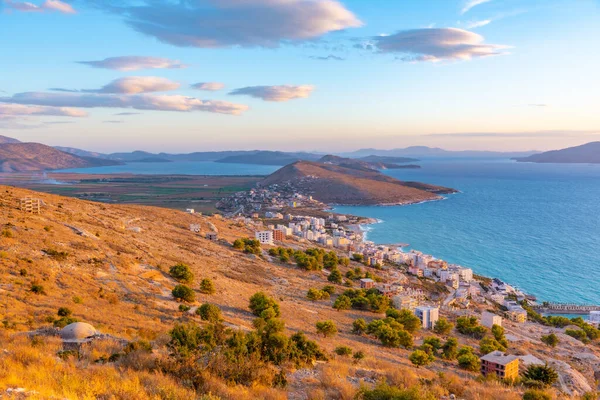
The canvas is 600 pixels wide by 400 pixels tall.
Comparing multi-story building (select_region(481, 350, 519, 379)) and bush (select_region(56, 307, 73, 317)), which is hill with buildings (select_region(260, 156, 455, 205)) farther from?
bush (select_region(56, 307, 73, 317))

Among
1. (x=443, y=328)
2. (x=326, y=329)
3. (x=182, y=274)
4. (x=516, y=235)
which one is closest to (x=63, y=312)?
(x=182, y=274)

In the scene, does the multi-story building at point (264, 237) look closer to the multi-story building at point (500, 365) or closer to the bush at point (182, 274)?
the bush at point (182, 274)

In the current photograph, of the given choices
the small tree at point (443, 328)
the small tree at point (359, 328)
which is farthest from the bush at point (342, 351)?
the small tree at point (443, 328)

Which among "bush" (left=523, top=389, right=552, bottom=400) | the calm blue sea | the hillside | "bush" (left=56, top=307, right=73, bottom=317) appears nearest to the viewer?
"bush" (left=523, top=389, right=552, bottom=400)

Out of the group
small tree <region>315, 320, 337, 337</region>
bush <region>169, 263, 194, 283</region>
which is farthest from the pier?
bush <region>169, 263, 194, 283</region>

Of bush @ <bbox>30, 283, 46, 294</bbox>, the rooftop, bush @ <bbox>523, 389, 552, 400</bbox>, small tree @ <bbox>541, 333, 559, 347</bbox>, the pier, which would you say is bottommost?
the pier

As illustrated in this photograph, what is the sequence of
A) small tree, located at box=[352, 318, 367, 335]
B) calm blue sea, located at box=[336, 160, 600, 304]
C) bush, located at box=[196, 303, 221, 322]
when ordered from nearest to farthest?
1. bush, located at box=[196, 303, 221, 322]
2. small tree, located at box=[352, 318, 367, 335]
3. calm blue sea, located at box=[336, 160, 600, 304]
